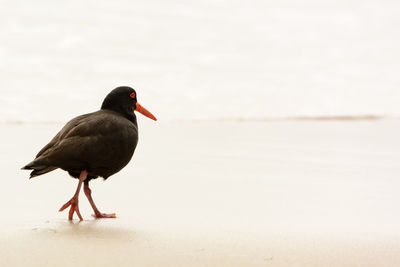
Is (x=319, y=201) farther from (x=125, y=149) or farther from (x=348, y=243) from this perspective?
(x=125, y=149)

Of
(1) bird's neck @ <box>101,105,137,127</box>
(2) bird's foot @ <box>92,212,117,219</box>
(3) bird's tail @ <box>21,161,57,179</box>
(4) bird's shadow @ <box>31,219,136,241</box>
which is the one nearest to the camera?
(4) bird's shadow @ <box>31,219,136,241</box>

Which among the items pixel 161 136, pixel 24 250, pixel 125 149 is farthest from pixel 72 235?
pixel 161 136

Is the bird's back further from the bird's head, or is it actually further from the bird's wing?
the bird's head

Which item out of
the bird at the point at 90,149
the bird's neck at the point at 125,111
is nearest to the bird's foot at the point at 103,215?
the bird at the point at 90,149

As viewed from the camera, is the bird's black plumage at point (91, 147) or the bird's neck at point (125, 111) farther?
the bird's neck at point (125, 111)

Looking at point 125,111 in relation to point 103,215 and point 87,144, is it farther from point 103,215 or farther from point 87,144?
point 103,215

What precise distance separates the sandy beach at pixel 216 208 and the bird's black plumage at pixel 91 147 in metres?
0.35

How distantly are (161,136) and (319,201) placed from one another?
415 centimetres

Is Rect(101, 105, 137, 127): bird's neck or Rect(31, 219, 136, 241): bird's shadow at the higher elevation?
Rect(101, 105, 137, 127): bird's neck

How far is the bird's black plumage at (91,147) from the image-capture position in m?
3.53

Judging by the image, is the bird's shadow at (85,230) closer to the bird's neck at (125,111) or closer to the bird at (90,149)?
the bird at (90,149)

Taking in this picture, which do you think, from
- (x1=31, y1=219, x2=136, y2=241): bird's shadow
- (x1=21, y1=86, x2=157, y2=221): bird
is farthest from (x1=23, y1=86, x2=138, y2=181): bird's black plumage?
(x1=31, y1=219, x2=136, y2=241): bird's shadow

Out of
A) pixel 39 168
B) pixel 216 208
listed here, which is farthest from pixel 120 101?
pixel 216 208

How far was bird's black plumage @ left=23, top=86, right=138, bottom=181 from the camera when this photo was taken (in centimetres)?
353
